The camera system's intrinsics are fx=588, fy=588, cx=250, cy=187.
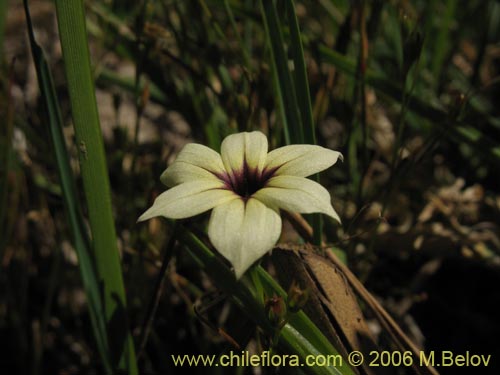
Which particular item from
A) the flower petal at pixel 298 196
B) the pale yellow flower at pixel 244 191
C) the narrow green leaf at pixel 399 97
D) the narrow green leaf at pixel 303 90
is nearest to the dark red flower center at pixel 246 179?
the pale yellow flower at pixel 244 191

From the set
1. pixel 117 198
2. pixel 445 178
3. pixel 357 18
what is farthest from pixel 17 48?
pixel 445 178

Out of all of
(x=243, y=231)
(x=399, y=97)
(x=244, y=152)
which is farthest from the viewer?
(x=399, y=97)

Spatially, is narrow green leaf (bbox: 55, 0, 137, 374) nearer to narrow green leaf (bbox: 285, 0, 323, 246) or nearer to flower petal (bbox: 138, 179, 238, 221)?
flower petal (bbox: 138, 179, 238, 221)

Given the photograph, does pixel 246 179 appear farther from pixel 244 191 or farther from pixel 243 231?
pixel 243 231

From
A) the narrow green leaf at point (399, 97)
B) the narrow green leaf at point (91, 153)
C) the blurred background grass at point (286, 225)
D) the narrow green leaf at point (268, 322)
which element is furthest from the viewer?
the narrow green leaf at point (399, 97)

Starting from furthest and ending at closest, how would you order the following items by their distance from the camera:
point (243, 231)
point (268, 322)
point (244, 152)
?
point (244, 152), point (268, 322), point (243, 231)

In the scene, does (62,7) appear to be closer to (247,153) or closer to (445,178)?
(247,153)

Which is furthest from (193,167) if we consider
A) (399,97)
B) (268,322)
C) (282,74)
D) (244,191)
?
(399,97)

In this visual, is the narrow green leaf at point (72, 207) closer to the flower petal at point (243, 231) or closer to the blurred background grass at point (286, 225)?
the blurred background grass at point (286, 225)
